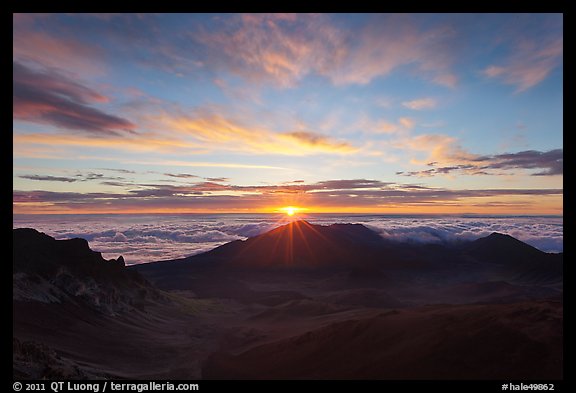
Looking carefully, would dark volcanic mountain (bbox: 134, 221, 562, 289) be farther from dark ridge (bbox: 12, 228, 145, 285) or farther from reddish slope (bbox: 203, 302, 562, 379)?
reddish slope (bbox: 203, 302, 562, 379)

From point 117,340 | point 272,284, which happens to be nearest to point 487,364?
point 117,340

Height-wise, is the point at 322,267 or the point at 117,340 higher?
the point at 117,340

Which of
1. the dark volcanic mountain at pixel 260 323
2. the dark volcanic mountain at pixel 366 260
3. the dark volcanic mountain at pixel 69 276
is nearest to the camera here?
the dark volcanic mountain at pixel 260 323

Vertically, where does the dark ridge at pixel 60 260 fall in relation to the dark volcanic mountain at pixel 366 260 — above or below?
above

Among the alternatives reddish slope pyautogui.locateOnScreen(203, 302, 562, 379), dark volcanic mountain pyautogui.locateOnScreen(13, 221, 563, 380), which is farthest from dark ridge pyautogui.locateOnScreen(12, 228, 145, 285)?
reddish slope pyautogui.locateOnScreen(203, 302, 562, 379)

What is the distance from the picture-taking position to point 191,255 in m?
147

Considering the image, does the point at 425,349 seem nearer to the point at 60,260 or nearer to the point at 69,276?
the point at 69,276

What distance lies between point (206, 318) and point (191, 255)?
9160 centimetres

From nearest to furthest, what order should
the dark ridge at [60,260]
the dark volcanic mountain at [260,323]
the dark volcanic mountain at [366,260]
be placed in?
the dark volcanic mountain at [260,323] < the dark ridge at [60,260] < the dark volcanic mountain at [366,260]

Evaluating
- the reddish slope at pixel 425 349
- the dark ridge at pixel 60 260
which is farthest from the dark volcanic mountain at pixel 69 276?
the reddish slope at pixel 425 349

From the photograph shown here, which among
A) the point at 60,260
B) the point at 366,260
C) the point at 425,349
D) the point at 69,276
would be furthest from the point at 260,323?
the point at 366,260

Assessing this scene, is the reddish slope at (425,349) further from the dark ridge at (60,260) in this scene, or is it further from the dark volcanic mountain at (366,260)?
the dark volcanic mountain at (366,260)
